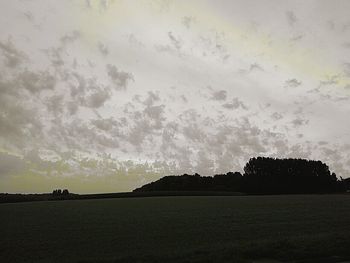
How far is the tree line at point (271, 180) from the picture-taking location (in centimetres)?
15675

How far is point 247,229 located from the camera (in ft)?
104

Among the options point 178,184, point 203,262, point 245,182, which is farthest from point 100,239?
point 178,184

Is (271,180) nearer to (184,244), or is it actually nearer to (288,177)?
(288,177)

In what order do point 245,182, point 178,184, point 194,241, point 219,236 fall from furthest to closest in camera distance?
1. point 178,184
2. point 245,182
3. point 219,236
4. point 194,241

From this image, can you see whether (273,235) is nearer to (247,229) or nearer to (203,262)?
(247,229)

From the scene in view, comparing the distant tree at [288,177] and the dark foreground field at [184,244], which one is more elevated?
the distant tree at [288,177]

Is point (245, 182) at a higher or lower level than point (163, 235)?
higher

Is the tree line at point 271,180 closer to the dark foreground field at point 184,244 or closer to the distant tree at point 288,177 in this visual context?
the distant tree at point 288,177

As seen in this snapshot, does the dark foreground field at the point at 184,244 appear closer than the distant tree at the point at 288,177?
Yes

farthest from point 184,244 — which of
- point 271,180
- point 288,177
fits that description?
point 288,177

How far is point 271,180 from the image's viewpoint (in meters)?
162

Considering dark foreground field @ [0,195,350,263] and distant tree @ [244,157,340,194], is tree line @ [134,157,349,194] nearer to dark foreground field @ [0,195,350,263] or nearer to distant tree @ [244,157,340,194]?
distant tree @ [244,157,340,194]

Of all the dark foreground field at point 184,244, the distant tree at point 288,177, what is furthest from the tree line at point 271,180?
the dark foreground field at point 184,244

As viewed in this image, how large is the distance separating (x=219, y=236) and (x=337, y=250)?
1023cm
